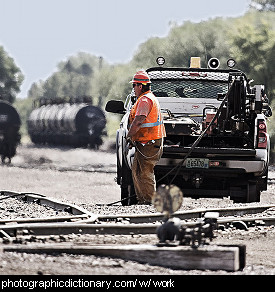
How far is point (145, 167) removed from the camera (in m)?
12.2

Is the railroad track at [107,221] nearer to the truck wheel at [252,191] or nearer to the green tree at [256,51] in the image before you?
the truck wheel at [252,191]

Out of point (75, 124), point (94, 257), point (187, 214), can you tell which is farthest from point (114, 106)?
point (75, 124)

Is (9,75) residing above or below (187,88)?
above

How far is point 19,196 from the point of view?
571 inches

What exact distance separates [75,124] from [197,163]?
37.8 meters

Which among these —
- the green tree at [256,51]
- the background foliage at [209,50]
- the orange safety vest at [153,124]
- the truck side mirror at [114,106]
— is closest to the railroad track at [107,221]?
the orange safety vest at [153,124]

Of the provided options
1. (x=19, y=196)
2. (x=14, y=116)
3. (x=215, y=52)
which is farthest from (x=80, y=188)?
(x=215, y=52)

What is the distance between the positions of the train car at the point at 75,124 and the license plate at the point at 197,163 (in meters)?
37.7

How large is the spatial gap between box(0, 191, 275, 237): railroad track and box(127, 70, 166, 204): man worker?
1.27 m

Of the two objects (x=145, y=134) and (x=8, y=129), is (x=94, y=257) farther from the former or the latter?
(x=8, y=129)

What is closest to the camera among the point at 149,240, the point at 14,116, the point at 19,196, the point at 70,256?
the point at 70,256

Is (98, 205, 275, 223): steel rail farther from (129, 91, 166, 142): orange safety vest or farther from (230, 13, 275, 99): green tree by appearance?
(230, 13, 275, 99): green tree
